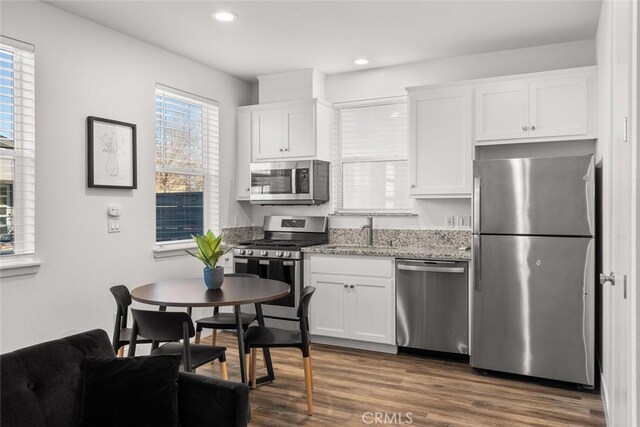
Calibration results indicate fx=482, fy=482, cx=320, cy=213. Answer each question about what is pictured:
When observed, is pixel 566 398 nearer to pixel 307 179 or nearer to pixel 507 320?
pixel 507 320

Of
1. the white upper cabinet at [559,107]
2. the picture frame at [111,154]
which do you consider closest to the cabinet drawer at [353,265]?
the white upper cabinet at [559,107]

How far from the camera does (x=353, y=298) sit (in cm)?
432

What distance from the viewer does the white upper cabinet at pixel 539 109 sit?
3.74m

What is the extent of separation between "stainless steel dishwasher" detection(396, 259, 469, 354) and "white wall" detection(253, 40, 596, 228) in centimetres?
69

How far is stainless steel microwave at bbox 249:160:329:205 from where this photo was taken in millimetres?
4741

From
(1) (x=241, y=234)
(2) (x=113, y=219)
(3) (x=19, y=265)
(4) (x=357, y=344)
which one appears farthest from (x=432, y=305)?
(3) (x=19, y=265)

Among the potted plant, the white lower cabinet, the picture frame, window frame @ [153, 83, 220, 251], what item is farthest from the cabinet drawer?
the picture frame

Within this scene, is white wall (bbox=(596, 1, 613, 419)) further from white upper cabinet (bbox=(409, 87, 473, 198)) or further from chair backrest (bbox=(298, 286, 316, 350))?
chair backrest (bbox=(298, 286, 316, 350))

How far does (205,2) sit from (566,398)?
363 cm

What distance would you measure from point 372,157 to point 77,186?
2.71 metres

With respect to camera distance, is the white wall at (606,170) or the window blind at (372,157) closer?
the white wall at (606,170)

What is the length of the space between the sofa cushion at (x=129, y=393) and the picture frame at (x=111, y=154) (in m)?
2.06

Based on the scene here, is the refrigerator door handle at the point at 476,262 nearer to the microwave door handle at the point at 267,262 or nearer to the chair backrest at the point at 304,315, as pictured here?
the chair backrest at the point at 304,315

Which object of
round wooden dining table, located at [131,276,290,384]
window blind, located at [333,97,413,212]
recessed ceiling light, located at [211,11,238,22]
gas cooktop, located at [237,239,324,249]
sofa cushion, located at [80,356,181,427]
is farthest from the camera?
window blind, located at [333,97,413,212]
